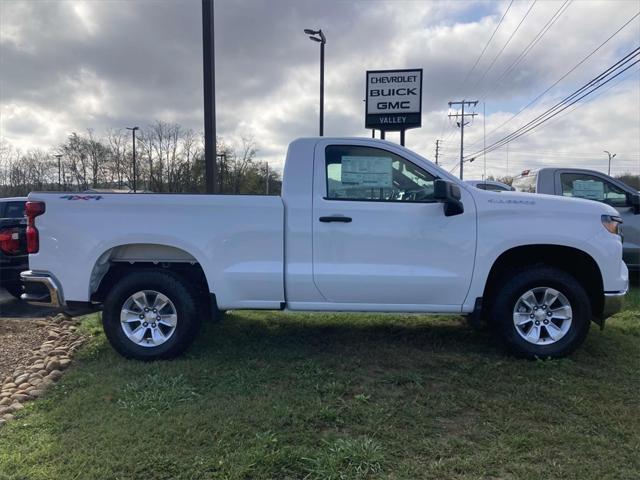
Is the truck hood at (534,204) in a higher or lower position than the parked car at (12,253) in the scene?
higher

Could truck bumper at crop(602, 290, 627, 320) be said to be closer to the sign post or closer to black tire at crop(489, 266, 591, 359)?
black tire at crop(489, 266, 591, 359)

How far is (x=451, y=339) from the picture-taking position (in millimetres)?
5238

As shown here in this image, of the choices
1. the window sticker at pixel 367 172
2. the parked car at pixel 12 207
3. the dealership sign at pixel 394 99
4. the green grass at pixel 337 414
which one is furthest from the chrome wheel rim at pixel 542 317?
the parked car at pixel 12 207

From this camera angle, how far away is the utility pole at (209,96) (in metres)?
8.03

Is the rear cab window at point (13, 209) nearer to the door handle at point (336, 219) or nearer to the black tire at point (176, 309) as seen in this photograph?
the black tire at point (176, 309)

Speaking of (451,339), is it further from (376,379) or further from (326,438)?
(326,438)

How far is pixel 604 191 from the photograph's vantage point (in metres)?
→ 7.95

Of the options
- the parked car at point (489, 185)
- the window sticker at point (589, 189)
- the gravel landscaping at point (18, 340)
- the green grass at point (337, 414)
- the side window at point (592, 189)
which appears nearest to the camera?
the green grass at point (337, 414)

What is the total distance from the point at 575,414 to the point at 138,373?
3.48 metres

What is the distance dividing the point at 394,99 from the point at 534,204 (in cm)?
645

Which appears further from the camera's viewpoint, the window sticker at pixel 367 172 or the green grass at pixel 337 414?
the window sticker at pixel 367 172

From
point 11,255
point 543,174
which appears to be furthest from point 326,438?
point 543,174

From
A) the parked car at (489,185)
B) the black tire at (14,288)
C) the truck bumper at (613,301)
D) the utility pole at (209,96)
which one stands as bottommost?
the black tire at (14,288)

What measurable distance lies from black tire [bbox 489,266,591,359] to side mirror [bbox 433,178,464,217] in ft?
2.80
